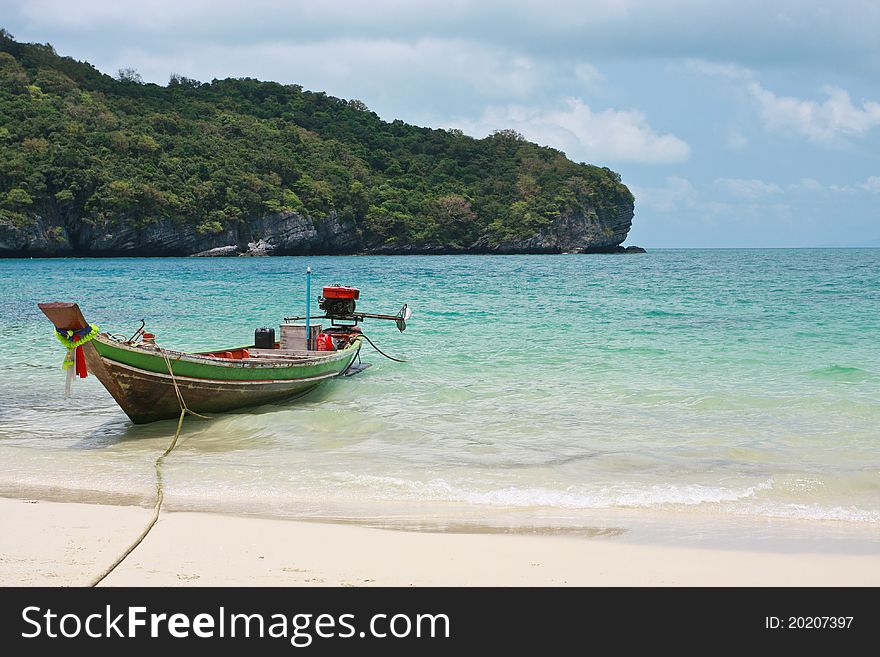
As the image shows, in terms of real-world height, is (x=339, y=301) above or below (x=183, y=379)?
above

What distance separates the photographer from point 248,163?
327 feet

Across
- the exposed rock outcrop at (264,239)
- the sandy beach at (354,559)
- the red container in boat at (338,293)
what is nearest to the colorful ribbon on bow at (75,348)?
the sandy beach at (354,559)

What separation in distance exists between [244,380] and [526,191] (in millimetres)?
112251

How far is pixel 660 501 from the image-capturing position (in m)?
6.51

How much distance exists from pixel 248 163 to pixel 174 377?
94937mm

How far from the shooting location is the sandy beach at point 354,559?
4.57 metres

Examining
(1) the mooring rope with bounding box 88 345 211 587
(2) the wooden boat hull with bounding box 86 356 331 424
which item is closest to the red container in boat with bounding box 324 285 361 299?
(2) the wooden boat hull with bounding box 86 356 331 424

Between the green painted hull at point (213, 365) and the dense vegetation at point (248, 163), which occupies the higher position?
the dense vegetation at point (248, 163)

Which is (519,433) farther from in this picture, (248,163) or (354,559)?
(248,163)

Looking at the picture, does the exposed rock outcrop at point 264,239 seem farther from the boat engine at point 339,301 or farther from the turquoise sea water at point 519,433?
the boat engine at point 339,301

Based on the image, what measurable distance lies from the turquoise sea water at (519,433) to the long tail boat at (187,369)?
0.28 meters

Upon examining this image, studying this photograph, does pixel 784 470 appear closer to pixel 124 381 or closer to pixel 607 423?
pixel 607 423

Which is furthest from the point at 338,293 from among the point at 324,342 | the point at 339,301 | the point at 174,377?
the point at 174,377

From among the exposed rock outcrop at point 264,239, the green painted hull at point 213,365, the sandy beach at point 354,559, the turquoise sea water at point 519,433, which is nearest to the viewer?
the sandy beach at point 354,559
